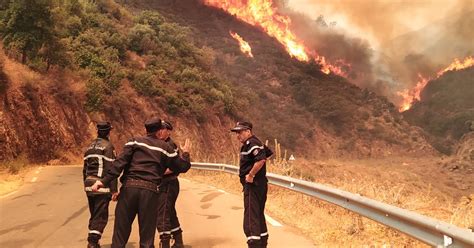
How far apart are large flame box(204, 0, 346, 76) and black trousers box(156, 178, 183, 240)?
7568 centimetres

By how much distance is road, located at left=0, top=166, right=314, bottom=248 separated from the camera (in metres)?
7.56

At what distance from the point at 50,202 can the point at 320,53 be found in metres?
79.2

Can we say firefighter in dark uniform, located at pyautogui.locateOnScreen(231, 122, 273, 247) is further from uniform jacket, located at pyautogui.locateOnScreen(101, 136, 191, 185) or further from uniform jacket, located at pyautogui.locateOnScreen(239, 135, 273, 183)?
uniform jacket, located at pyautogui.locateOnScreen(101, 136, 191, 185)

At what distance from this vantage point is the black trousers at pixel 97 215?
6.62 metres

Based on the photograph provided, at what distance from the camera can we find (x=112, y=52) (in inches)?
1486

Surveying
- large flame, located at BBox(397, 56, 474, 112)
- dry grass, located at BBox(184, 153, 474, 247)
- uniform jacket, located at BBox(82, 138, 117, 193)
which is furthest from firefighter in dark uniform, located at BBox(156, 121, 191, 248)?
large flame, located at BBox(397, 56, 474, 112)

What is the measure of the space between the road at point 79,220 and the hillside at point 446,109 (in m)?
65.1

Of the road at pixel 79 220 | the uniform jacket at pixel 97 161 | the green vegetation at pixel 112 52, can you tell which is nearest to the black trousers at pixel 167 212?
the road at pixel 79 220

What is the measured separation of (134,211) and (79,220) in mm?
4570

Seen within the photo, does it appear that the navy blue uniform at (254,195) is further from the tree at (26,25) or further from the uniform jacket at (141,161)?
the tree at (26,25)

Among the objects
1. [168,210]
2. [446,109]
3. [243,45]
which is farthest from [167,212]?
[446,109]

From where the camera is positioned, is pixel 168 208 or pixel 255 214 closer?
pixel 255 214

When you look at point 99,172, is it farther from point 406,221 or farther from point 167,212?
point 406,221

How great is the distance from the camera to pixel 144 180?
5363 mm
